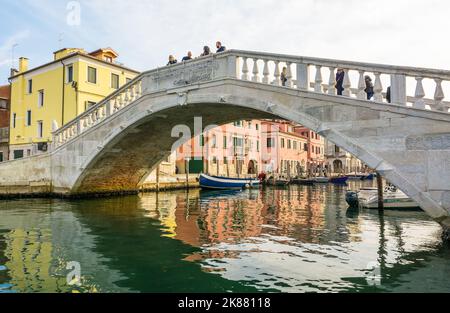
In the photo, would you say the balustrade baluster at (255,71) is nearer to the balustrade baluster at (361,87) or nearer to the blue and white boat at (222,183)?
the balustrade baluster at (361,87)

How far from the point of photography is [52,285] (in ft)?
12.8

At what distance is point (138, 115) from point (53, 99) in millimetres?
12462

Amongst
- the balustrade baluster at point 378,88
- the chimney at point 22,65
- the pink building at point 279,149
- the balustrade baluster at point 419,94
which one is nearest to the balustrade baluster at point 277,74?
the balustrade baluster at point 378,88

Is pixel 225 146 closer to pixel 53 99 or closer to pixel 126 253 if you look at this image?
pixel 53 99

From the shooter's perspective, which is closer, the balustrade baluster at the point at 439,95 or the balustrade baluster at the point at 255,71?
the balustrade baluster at the point at 439,95

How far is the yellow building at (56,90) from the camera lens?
64.3 feet

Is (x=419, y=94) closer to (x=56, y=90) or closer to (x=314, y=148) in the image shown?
(x=56, y=90)

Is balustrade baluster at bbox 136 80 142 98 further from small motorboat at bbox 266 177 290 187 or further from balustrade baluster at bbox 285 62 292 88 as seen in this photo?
small motorboat at bbox 266 177 290 187

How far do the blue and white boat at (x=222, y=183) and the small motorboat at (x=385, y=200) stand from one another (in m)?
10.2

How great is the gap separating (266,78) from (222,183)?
1423cm

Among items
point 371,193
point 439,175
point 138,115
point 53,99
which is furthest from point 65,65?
point 439,175

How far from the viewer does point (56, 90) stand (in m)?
20.5
